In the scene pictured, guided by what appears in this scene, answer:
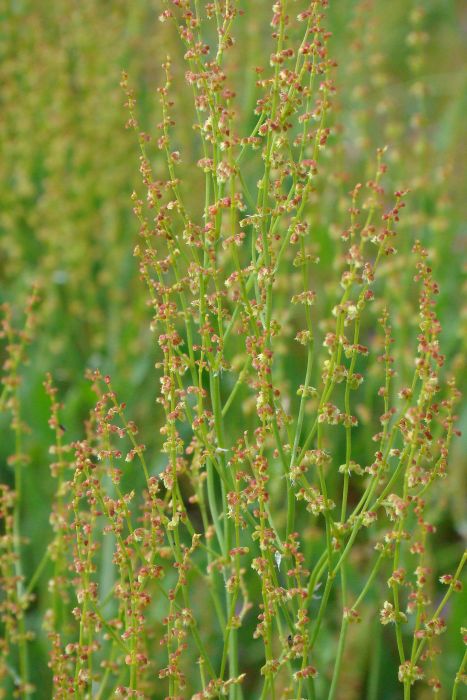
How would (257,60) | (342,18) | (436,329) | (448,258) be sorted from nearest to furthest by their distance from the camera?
(436,329) < (257,60) < (448,258) < (342,18)

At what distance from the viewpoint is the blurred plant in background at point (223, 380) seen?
119cm

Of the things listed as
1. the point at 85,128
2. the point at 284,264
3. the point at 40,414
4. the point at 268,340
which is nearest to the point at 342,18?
the point at 85,128

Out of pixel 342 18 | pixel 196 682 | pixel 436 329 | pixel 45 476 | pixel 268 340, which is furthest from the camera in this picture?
pixel 342 18

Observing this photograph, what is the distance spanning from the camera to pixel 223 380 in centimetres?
270

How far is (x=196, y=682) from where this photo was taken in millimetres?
2080

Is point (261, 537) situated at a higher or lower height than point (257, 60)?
lower

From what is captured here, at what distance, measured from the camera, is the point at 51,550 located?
4.84 feet

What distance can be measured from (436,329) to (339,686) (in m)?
1.25

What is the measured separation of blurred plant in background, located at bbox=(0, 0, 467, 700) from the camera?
1.19 metres

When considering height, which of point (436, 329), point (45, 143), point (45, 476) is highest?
point (45, 143)

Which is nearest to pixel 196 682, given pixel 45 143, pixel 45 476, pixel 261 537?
pixel 45 476

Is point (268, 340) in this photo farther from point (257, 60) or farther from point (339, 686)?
point (257, 60)

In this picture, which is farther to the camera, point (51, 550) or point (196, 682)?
point (196, 682)

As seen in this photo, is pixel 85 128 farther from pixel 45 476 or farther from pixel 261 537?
pixel 261 537
